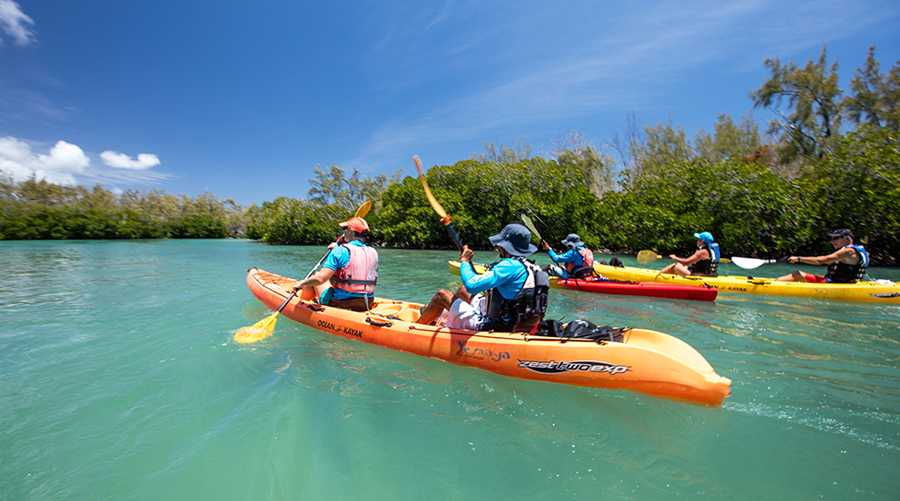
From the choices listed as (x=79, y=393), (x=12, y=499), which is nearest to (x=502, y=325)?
(x=12, y=499)

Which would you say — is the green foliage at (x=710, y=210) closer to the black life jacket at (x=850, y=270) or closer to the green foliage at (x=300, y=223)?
the black life jacket at (x=850, y=270)

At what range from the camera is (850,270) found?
8.40 meters

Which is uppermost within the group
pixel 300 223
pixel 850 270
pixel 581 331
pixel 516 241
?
pixel 300 223

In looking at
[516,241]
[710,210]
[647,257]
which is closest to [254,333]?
[516,241]

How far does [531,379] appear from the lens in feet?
13.1

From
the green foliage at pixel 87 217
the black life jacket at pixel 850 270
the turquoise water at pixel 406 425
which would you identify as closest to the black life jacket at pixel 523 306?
the turquoise water at pixel 406 425

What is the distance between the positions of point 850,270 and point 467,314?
9.45m

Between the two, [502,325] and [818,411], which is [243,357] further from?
[818,411]

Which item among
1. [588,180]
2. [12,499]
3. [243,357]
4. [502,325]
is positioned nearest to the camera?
[12,499]

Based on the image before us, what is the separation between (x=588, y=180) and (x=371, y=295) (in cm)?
3140

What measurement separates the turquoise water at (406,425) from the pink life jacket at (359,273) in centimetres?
83

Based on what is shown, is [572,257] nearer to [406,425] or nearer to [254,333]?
[254,333]

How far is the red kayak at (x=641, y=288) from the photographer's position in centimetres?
838

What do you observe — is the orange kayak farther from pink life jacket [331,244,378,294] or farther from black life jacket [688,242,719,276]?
black life jacket [688,242,719,276]
